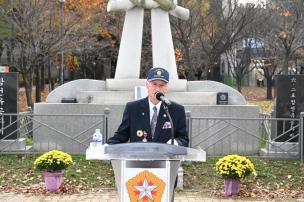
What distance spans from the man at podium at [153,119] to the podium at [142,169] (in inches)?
21.9

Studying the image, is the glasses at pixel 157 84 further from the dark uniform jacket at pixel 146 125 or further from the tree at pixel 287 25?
the tree at pixel 287 25

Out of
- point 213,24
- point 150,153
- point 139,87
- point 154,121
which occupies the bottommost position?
point 150,153

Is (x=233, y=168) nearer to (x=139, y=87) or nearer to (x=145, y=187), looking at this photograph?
(x=145, y=187)

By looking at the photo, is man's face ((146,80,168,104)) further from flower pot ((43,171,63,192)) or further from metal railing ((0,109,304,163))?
metal railing ((0,109,304,163))

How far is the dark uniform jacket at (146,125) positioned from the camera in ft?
16.7

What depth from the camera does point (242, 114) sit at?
13.3 metres

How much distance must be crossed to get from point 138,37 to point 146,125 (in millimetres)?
9534

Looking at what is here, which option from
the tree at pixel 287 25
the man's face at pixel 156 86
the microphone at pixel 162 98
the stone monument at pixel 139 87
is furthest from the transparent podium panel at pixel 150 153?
the tree at pixel 287 25

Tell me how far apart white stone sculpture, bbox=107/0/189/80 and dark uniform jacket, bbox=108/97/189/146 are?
913 cm

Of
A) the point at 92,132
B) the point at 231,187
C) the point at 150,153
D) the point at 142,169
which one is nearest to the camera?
the point at 150,153

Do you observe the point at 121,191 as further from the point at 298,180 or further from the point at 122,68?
the point at 122,68

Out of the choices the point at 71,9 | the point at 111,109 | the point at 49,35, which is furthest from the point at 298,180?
the point at 71,9

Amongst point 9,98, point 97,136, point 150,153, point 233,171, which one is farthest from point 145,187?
point 9,98

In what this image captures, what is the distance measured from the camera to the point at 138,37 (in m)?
14.5
